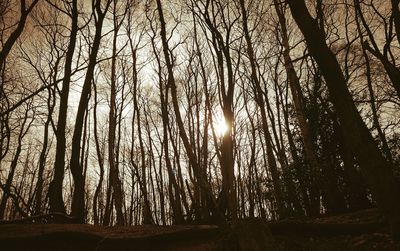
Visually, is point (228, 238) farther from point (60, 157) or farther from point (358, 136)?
point (60, 157)

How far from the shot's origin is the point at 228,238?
4.43m

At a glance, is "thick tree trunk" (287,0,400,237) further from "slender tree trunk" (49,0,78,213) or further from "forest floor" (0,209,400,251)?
"slender tree trunk" (49,0,78,213)

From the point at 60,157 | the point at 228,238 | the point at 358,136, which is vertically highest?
the point at 60,157

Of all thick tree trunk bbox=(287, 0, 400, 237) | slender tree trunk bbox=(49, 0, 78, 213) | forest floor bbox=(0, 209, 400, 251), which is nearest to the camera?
thick tree trunk bbox=(287, 0, 400, 237)

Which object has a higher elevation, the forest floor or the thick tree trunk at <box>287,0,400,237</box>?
the thick tree trunk at <box>287,0,400,237</box>

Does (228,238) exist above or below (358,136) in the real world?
below

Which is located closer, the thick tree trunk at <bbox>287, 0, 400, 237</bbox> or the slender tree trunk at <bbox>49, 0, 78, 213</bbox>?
the thick tree trunk at <bbox>287, 0, 400, 237</bbox>

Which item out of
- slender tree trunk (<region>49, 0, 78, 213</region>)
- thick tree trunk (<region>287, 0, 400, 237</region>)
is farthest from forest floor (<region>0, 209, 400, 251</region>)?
slender tree trunk (<region>49, 0, 78, 213</region>)

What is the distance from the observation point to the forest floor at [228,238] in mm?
4113

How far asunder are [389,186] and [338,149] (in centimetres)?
822

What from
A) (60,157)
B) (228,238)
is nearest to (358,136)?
(228,238)

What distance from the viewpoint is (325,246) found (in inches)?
168

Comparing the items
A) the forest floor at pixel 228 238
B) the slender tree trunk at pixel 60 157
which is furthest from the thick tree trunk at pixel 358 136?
the slender tree trunk at pixel 60 157

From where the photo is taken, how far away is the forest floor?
4.11 metres
